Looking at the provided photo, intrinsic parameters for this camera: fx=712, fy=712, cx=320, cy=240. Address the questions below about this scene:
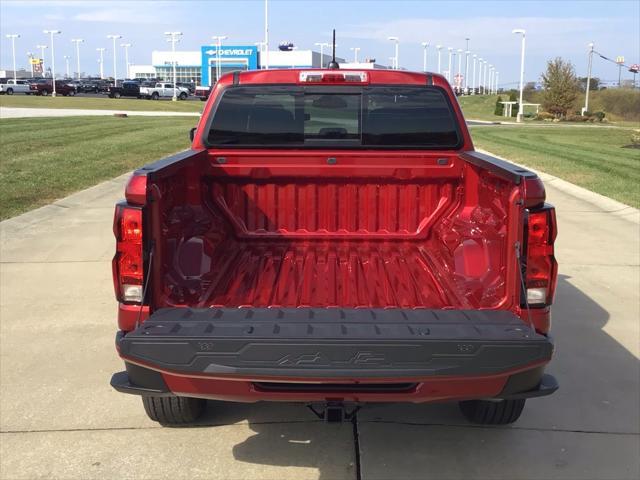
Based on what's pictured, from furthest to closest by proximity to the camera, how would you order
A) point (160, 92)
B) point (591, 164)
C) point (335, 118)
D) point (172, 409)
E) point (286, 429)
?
point (160, 92)
point (591, 164)
point (335, 118)
point (286, 429)
point (172, 409)

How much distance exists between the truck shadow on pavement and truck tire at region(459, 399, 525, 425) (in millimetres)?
56

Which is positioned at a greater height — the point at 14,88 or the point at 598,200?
the point at 14,88

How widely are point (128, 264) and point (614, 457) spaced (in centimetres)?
264

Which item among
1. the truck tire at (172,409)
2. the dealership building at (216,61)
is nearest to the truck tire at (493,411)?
the truck tire at (172,409)

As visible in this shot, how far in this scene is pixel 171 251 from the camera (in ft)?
Result: 12.0

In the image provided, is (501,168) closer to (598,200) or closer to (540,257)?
(540,257)

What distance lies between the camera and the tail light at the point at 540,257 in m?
3.18

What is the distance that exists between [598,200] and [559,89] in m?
42.1

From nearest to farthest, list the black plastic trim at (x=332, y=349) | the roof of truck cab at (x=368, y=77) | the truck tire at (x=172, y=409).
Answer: the black plastic trim at (x=332, y=349), the truck tire at (x=172, y=409), the roof of truck cab at (x=368, y=77)

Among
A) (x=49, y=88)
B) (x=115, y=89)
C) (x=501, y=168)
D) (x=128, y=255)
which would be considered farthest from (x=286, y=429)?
(x=49, y=88)

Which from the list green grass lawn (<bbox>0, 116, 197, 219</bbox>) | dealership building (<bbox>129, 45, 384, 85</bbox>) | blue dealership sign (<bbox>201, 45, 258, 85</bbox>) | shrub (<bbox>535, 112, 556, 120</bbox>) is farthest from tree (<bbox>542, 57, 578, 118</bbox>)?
blue dealership sign (<bbox>201, 45, 258, 85</bbox>)

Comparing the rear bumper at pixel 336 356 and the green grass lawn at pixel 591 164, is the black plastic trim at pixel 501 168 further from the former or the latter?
the green grass lawn at pixel 591 164

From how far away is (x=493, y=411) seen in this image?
3.89m

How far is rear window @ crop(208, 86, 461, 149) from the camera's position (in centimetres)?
456
